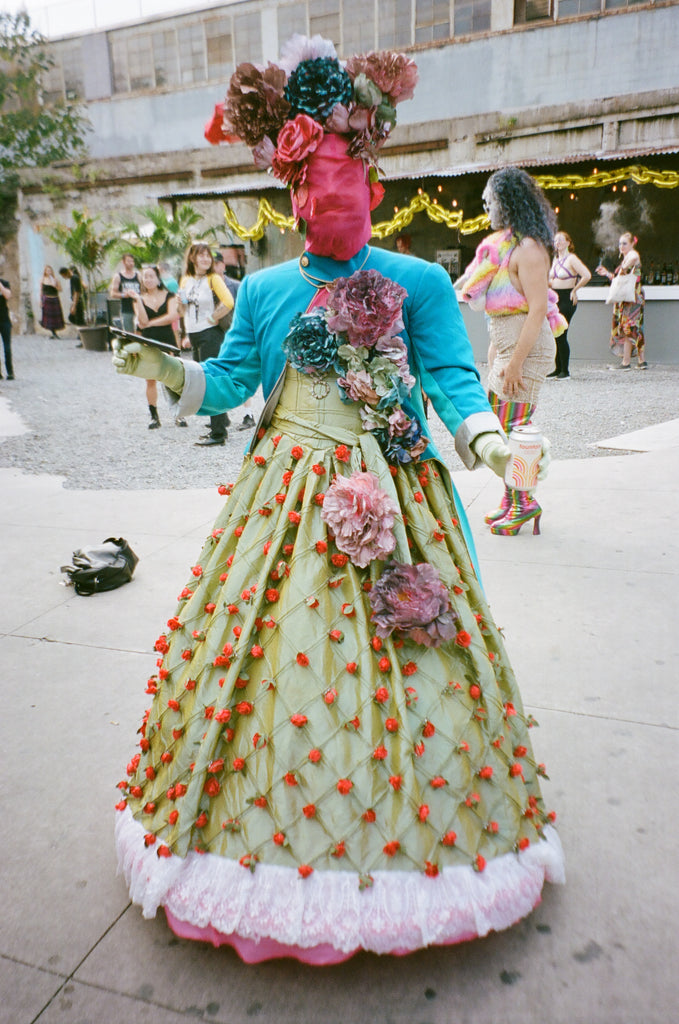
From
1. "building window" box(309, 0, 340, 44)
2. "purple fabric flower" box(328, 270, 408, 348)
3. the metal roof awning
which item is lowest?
"purple fabric flower" box(328, 270, 408, 348)

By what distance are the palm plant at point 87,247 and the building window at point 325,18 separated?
7.05m

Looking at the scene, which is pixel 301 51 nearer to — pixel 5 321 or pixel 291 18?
pixel 5 321

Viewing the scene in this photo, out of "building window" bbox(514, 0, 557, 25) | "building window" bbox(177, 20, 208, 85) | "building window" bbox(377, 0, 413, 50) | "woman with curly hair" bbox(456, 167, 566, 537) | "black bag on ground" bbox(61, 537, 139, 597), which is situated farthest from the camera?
"building window" bbox(177, 20, 208, 85)

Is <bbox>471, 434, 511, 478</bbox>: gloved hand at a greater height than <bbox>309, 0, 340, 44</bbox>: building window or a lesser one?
lesser

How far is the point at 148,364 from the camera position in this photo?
79.7 inches

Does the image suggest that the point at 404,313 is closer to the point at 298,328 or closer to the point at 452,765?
the point at 298,328

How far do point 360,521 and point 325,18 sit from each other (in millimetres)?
20051

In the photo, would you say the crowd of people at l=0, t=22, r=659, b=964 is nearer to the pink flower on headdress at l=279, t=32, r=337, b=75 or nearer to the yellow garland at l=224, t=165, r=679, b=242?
the pink flower on headdress at l=279, t=32, r=337, b=75

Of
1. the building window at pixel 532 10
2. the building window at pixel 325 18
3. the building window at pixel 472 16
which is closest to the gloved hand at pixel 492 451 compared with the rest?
the building window at pixel 532 10

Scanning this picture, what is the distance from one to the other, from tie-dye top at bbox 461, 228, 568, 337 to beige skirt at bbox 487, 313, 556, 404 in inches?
2.8

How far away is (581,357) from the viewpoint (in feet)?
43.8

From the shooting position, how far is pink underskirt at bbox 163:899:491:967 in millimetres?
1542

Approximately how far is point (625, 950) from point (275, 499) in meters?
1.33

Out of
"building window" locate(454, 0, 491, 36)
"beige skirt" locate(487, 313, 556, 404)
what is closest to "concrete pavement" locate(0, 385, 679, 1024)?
"beige skirt" locate(487, 313, 556, 404)
